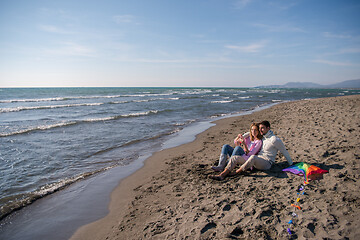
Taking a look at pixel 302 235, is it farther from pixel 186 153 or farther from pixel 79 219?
pixel 186 153

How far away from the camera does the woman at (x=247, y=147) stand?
4977mm

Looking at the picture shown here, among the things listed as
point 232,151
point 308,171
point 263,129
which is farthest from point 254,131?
point 308,171

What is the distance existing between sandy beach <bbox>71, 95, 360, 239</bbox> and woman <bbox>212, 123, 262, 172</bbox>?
47cm

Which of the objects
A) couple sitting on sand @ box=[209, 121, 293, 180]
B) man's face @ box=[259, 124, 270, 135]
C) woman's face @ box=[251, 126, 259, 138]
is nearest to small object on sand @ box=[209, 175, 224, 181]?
couple sitting on sand @ box=[209, 121, 293, 180]

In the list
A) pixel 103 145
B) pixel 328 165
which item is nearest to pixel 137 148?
pixel 103 145

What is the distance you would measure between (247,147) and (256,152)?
288mm

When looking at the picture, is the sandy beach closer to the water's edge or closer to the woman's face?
the water's edge

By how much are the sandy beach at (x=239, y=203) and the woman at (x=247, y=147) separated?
0.47m

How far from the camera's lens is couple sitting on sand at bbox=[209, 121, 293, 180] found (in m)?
4.71

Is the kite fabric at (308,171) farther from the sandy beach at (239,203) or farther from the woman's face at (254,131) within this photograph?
the woman's face at (254,131)

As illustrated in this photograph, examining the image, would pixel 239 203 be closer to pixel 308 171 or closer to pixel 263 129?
pixel 308 171

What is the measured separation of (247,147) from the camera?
5184 millimetres

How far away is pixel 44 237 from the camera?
3467 millimetres

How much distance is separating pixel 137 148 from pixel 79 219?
4.91 meters
